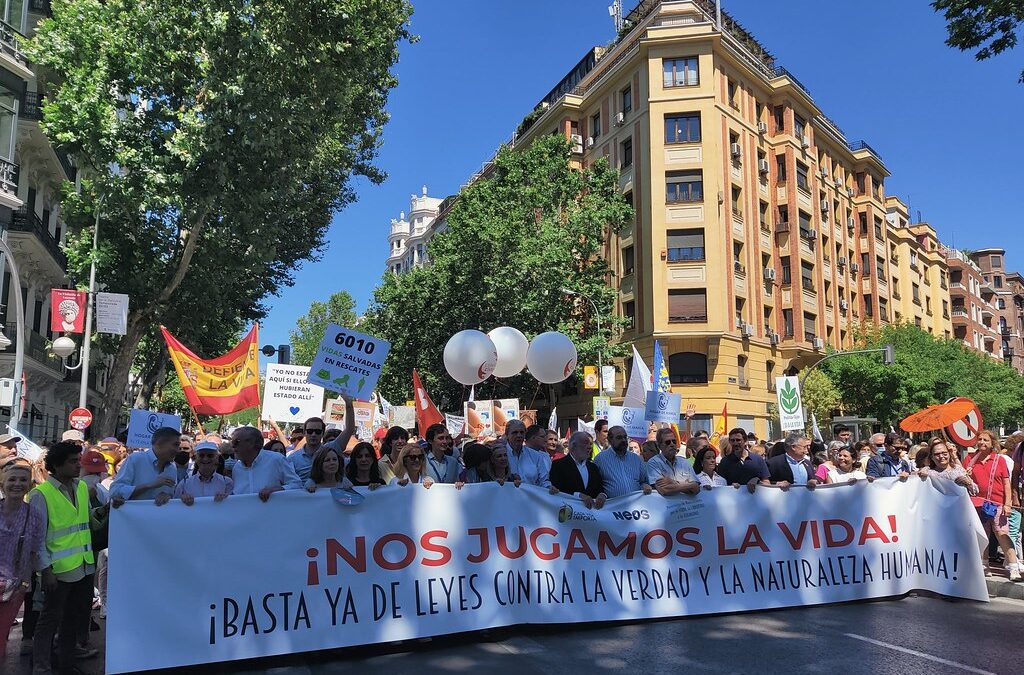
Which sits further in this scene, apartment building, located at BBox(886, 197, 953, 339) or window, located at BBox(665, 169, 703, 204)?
apartment building, located at BBox(886, 197, 953, 339)

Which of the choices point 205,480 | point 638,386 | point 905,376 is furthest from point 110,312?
point 905,376

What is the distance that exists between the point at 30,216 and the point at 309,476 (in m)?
24.0

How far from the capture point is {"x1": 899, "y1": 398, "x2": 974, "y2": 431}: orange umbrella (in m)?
13.6

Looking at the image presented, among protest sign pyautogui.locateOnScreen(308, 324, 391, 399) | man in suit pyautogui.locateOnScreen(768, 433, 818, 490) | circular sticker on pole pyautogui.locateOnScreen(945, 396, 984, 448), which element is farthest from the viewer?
circular sticker on pole pyautogui.locateOnScreen(945, 396, 984, 448)

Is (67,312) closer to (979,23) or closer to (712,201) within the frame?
(979,23)

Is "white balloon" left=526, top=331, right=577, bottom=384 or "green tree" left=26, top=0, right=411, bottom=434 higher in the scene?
"green tree" left=26, top=0, right=411, bottom=434

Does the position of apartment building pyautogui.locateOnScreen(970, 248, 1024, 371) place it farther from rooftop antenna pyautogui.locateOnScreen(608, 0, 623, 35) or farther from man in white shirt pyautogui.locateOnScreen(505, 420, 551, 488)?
man in white shirt pyautogui.locateOnScreen(505, 420, 551, 488)

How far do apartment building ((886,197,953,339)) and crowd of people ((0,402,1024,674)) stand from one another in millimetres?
43689

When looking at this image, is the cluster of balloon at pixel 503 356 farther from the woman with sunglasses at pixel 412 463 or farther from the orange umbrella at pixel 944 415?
the woman with sunglasses at pixel 412 463

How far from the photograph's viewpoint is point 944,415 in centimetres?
1425

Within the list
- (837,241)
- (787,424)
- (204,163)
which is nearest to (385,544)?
(787,424)

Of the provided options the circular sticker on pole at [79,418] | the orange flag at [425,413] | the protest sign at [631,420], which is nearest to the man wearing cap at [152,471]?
the protest sign at [631,420]

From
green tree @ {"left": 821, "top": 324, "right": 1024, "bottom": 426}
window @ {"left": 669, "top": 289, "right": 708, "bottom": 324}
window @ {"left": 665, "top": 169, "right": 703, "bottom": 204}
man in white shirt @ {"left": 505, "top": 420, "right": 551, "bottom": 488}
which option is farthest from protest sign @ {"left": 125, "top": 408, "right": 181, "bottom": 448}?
green tree @ {"left": 821, "top": 324, "right": 1024, "bottom": 426}

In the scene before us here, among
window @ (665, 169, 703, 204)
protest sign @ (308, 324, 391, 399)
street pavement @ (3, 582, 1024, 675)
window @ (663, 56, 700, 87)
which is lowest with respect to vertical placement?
street pavement @ (3, 582, 1024, 675)
